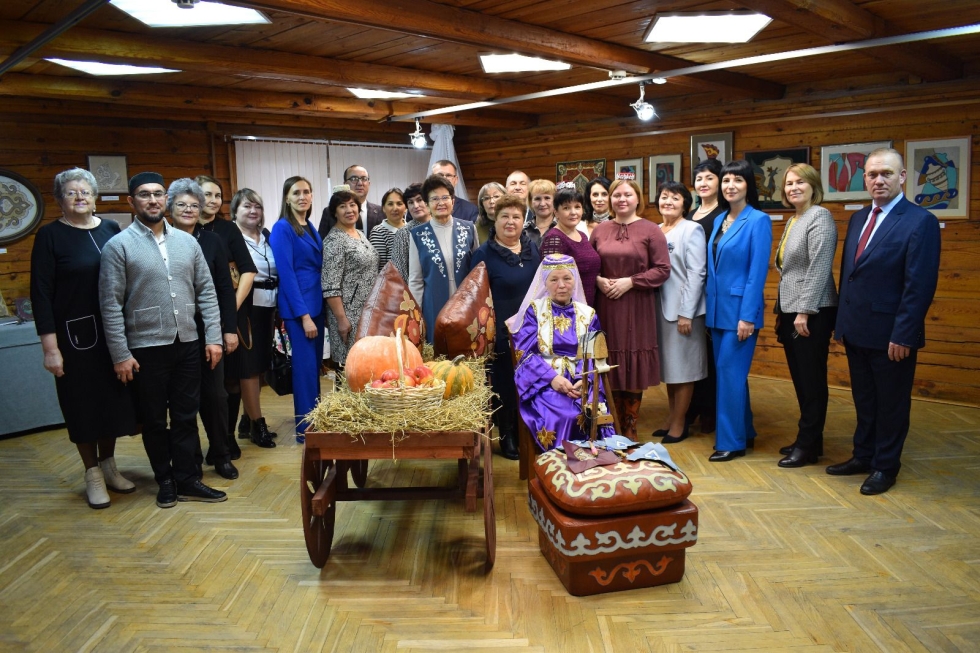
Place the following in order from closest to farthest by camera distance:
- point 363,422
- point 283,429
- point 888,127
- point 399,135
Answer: point 363,422, point 283,429, point 888,127, point 399,135

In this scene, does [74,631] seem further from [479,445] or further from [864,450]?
[864,450]

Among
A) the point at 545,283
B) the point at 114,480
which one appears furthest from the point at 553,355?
the point at 114,480

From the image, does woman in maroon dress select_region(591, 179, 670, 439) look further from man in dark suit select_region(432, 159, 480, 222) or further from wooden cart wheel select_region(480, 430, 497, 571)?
wooden cart wheel select_region(480, 430, 497, 571)

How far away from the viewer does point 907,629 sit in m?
2.49

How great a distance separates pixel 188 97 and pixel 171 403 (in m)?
3.23

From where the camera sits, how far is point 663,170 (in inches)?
273

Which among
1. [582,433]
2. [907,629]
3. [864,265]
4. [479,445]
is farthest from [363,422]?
[864,265]

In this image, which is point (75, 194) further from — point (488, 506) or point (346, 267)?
point (488, 506)

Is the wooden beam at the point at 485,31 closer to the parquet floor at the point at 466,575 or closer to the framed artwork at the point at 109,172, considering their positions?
the parquet floor at the point at 466,575

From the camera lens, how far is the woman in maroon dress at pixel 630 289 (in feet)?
13.8

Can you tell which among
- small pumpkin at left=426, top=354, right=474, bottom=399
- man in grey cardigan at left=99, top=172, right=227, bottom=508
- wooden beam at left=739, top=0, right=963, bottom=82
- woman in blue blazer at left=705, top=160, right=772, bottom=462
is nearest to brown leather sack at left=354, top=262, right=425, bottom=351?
small pumpkin at left=426, top=354, right=474, bottom=399

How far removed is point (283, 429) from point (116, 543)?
1.91m

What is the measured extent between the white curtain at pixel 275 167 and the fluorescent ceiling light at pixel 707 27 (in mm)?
4224

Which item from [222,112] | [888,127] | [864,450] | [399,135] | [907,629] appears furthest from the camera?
[399,135]
